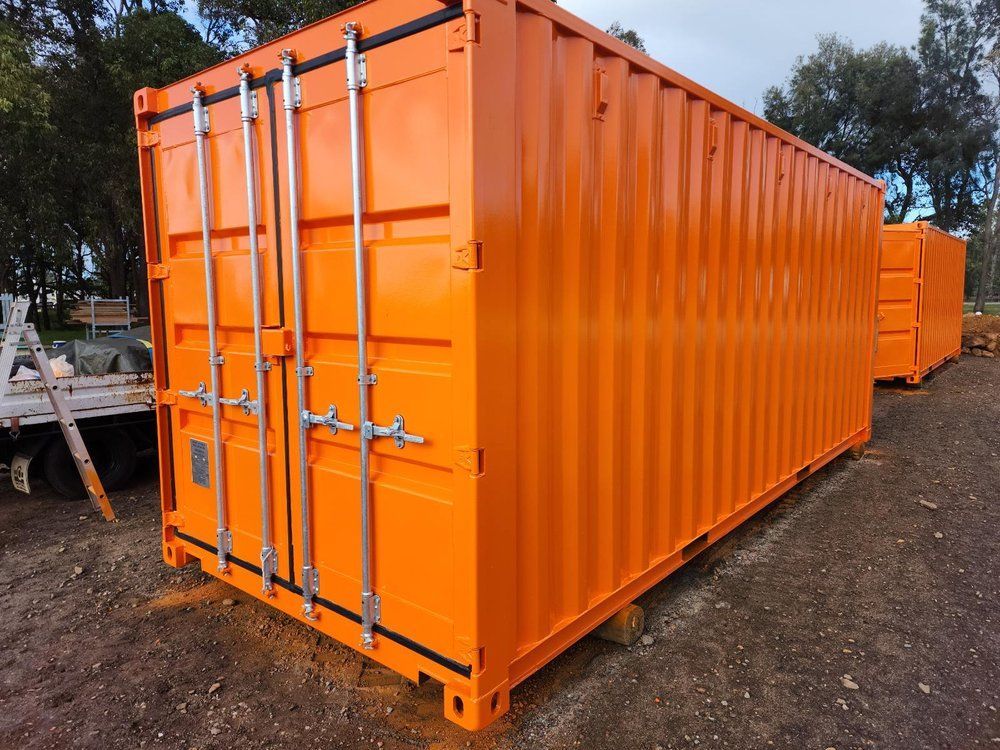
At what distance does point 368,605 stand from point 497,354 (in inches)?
50.8

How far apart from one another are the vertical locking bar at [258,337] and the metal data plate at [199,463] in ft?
1.76

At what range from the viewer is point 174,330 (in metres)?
3.78

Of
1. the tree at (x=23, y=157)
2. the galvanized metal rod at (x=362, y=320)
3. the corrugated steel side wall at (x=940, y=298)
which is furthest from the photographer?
the corrugated steel side wall at (x=940, y=298)

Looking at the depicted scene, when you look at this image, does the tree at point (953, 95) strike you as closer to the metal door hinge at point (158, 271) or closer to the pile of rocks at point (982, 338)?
the pile of rocks at point (982, 338)

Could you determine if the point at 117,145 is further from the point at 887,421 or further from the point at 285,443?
the point at 887,421

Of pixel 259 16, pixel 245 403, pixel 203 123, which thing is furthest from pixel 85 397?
pixel 259 16

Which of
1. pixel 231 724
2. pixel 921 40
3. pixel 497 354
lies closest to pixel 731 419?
pixel 497 354

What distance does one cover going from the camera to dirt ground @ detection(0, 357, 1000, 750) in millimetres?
2893

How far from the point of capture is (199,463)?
12.1 feet

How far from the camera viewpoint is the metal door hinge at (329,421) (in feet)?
9.37

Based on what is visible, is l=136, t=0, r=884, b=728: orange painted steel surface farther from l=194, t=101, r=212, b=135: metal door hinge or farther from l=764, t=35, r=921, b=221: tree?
l=764, t=35, r=921, b=221: tree

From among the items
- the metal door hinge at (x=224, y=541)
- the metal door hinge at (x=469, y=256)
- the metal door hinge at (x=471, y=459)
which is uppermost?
the metal door hinge at (x=469, y=256)

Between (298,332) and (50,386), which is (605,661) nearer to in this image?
(298,332)

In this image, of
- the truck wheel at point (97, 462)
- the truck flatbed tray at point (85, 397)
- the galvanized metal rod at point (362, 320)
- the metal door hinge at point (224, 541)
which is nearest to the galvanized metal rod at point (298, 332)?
the galvanized metal rod at point (362, 320)
